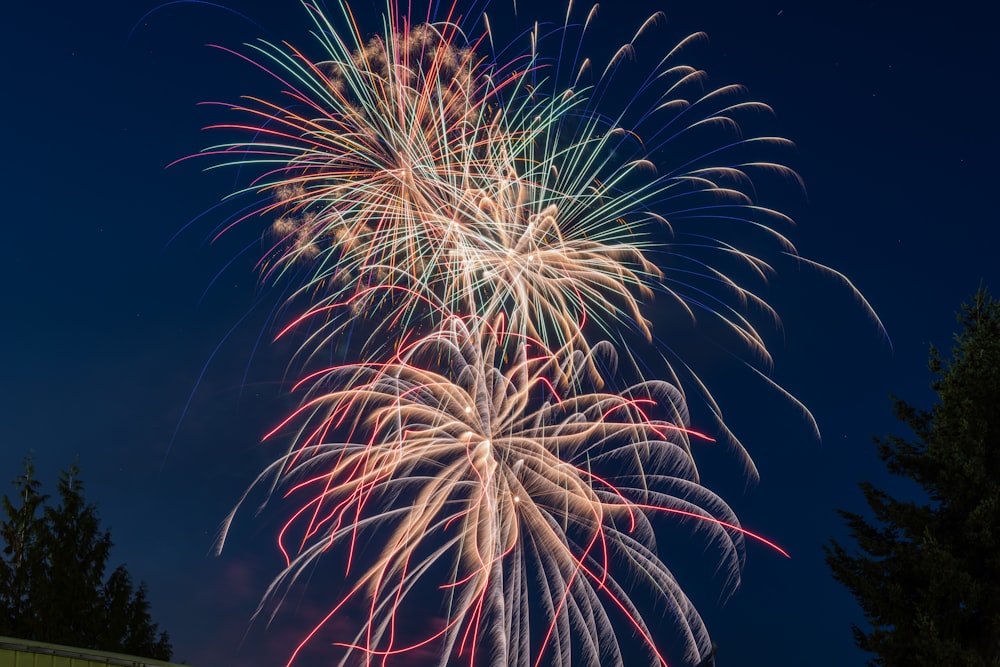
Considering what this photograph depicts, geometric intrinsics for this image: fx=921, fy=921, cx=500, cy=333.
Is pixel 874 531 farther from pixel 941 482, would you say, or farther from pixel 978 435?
pixel 978 435

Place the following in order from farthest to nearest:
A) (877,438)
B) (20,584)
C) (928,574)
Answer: (20,584)
(877,438)
(928,574)

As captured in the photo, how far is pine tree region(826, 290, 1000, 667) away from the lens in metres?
22.1

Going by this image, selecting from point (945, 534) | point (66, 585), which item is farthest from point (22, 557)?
point (945, 534)

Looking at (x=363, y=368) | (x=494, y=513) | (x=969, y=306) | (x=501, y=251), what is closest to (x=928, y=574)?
(x=969, y=306)

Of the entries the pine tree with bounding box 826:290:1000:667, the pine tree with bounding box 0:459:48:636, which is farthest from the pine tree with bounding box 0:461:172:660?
the pine tree with bounding box 826:290:1000:667

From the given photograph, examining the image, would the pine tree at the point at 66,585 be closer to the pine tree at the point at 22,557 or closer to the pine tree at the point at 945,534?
the pine tree at the point at 22,557

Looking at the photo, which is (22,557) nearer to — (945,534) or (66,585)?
(66,585)

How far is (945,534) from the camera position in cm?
2375

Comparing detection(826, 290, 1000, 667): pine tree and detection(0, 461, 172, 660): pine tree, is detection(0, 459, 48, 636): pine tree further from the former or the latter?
detection(826, 290, 1000, 667): pine tree

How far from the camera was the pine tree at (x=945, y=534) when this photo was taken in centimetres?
2209

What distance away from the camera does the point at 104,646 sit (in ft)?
109

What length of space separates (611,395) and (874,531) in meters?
7.91

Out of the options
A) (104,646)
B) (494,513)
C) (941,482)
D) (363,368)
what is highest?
(363,368)

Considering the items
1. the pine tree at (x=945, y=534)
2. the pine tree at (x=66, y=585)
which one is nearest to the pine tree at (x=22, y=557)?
the pine tree at (x=66, y=585)
